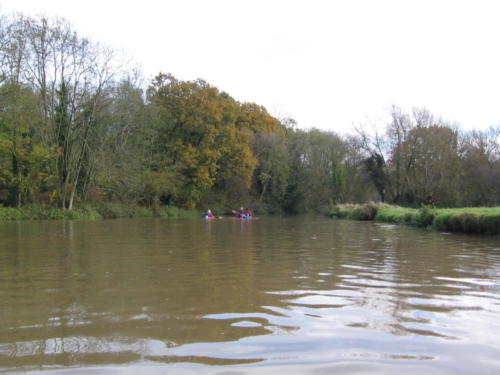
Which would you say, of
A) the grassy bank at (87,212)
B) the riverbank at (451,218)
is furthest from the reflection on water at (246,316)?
the grassy bank at (87,212)

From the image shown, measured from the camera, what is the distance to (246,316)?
4254 mm

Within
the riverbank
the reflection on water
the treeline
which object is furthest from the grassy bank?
the reflection on water

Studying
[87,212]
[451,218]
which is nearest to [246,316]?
[451,218]

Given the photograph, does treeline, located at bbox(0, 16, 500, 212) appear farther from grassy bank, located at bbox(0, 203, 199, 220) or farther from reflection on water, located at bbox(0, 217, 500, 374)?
reflection on water, located at bbox(0, 217, 500, 374)

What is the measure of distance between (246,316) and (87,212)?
90.5 ft

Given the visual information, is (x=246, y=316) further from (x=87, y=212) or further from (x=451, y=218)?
(x=87, y=212)

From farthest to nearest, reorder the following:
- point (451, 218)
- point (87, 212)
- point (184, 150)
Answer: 1. point (184, 150)
2. point (87, 212)
3. point (451, 218)

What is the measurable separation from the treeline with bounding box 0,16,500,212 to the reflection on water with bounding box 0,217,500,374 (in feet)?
75.0

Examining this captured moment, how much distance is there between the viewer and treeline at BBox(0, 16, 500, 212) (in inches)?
1113

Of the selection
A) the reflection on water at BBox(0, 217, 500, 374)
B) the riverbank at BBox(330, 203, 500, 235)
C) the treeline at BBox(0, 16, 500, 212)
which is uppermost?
the treeline at BBox(0, 16, 500, 212)

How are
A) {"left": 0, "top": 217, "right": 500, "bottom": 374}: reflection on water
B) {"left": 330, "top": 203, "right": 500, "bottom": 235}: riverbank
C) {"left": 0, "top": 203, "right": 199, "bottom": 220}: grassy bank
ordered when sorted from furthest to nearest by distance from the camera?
{"left": 0, "top": 203, "right": 199, "bottom": 220}: grassy bank < {"left": 330, "top": 203, "right": 500, "bottom": 235}: riverbank < {"left": 0, "top": 217, "right": 500, "bottom": 374}: reflection on water

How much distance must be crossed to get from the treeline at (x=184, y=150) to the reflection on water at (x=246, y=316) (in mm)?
22874

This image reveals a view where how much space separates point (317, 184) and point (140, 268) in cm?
4832

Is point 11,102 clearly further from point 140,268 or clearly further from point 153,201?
point 140,268
